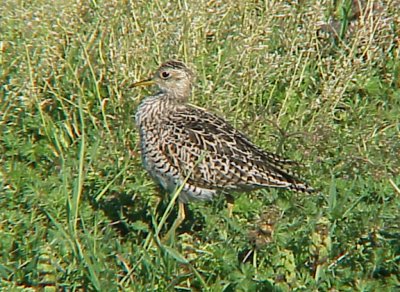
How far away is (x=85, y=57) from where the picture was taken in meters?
7.82

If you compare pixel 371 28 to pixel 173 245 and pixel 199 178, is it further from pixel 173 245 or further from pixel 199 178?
pixel 173 245

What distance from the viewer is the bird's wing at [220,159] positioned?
6.63 metres

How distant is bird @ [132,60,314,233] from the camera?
664cm

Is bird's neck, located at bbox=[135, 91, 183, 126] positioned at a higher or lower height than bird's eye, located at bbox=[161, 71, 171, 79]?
lower

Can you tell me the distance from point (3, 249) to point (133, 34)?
241 cm

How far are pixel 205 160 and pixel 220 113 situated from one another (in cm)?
97

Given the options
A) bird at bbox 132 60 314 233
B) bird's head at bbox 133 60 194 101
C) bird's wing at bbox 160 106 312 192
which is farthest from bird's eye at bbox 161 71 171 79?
bird's wing at bbox 160 106 312 192

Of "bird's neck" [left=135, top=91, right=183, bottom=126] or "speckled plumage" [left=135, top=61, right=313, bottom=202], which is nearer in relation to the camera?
"speckled plumage" [left=135, top=61, right=313, bottom=202]

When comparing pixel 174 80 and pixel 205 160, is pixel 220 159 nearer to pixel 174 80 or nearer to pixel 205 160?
A: pixel 205 160

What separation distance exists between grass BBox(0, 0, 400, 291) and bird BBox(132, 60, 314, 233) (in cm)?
15

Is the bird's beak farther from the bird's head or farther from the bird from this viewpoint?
the bird

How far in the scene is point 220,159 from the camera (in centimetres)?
672

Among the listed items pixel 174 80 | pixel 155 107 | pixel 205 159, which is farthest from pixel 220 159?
pixel 174 80

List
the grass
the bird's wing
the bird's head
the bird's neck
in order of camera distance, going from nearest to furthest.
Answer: the grass < the bird's wing < the bird's neck < the bird's head
